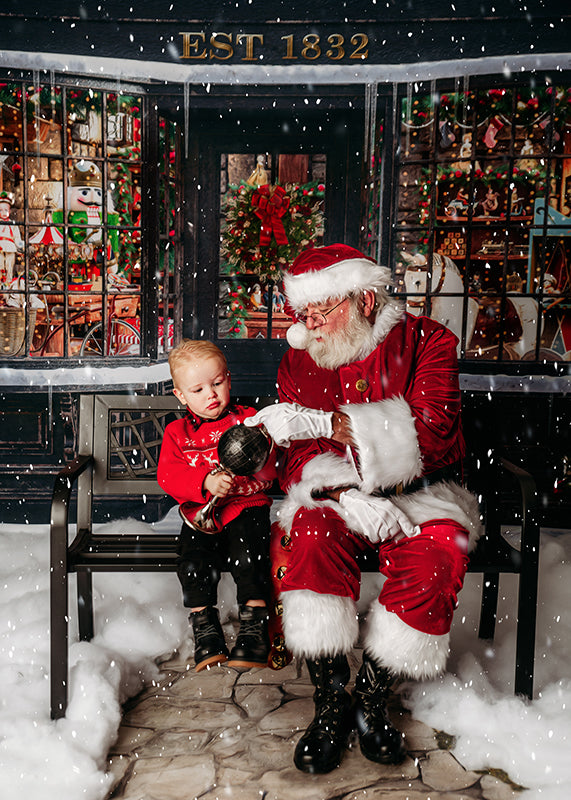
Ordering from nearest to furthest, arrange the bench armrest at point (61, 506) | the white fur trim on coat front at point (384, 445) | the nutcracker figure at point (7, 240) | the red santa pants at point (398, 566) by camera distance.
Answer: the red santa pants at point (398, 566)
the white fur trim on coat front at point (384, 445)
the bench armrest at point (61, 506)
the nutcracker figure at point (7, 240)

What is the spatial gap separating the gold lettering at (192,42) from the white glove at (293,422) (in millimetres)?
3403

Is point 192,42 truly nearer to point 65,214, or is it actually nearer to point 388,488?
point 65,214

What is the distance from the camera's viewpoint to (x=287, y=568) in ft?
9.16

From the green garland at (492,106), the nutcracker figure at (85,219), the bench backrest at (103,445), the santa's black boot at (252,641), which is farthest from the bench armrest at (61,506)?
the green garland at (492,106)

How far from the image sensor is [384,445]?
273cm

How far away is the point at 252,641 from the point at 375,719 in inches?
20.5

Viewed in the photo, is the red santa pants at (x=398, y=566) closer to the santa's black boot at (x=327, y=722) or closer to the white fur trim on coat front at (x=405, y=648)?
the white fur trim on coat front at (x=405, y=648)

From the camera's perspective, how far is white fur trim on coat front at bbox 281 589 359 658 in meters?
2.61

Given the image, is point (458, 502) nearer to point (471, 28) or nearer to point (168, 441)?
point (168, 441)

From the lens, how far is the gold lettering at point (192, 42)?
5.16 meters

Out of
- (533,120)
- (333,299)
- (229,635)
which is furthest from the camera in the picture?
(533,120)

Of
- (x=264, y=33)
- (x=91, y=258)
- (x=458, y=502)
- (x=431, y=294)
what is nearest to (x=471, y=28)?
(x=264, y=33)

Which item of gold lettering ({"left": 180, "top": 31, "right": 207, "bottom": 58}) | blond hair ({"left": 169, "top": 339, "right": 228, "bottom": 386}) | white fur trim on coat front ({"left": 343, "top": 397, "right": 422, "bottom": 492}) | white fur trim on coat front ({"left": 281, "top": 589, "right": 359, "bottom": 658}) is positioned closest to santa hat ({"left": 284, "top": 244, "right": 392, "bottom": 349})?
blond hair ({"left": 169, "top": 339, "right": 228, "bottom": 386})

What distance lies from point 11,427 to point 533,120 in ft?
13.5
